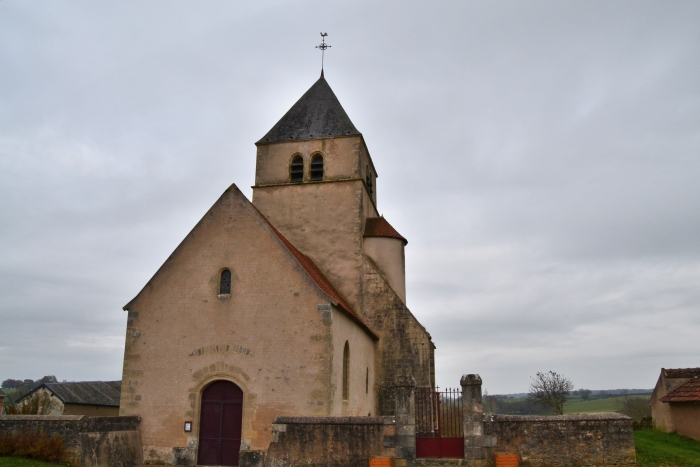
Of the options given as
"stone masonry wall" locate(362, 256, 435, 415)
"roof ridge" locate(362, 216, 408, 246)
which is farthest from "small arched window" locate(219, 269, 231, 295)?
"roof ridge" locate(362, 216, 408, 246)

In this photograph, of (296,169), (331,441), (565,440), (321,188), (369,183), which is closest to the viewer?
(565,440)

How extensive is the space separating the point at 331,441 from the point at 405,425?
1725mm

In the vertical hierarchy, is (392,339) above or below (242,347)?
above

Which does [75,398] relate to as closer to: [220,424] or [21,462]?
[220,424]

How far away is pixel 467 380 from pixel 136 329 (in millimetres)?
9889

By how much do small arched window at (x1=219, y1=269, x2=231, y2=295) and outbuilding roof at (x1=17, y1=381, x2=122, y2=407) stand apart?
18.1m

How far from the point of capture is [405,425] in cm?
1255

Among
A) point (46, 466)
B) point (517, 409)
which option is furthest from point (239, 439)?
point (517, 409)

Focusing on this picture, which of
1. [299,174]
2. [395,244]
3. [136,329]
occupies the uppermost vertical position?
[299,174]

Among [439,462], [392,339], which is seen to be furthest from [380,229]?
[439,462]

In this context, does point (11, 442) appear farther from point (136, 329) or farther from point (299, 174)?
point (299, 174)

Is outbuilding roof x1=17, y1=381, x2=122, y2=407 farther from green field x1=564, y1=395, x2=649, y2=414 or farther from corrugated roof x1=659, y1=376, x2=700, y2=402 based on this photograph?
green field x1=564, y1=395, x2=649, y2=414

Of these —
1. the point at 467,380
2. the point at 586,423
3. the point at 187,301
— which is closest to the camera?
the point at 586,423

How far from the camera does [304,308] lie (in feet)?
51.5
